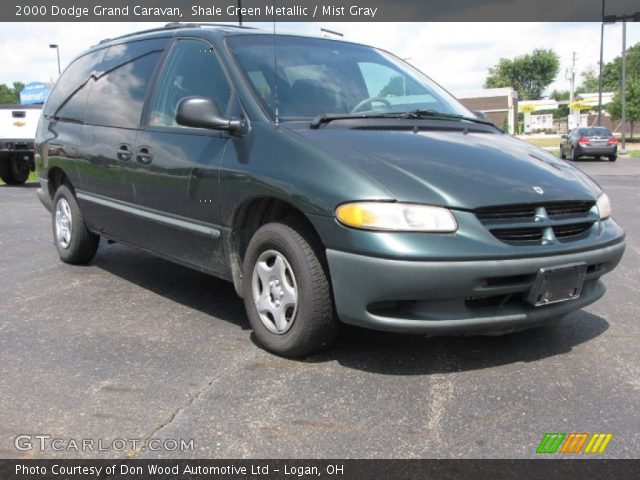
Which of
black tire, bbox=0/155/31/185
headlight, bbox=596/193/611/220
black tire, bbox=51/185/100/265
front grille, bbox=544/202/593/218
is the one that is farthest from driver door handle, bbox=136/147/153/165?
black tire, bbox=0/155/31/185

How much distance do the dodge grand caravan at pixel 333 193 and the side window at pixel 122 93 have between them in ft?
0.07

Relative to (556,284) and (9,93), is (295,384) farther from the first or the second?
(9,93)

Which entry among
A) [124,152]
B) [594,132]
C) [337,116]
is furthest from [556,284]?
[594,132]

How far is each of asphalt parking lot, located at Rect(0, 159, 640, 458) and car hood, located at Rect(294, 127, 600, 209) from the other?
0.89 metres

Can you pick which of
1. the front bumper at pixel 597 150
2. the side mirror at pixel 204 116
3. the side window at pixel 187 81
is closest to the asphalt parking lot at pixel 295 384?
the side mirror at pixel 204 116

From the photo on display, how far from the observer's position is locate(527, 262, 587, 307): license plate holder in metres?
3.16

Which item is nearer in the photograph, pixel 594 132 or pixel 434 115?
pixel 434 115

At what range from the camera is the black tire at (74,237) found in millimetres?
5617

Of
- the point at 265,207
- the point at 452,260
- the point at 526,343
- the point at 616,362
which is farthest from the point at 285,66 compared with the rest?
the point at 616,362

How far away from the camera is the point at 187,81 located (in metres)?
4.32

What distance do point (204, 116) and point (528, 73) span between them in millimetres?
104870

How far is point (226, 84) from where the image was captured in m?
3.97
